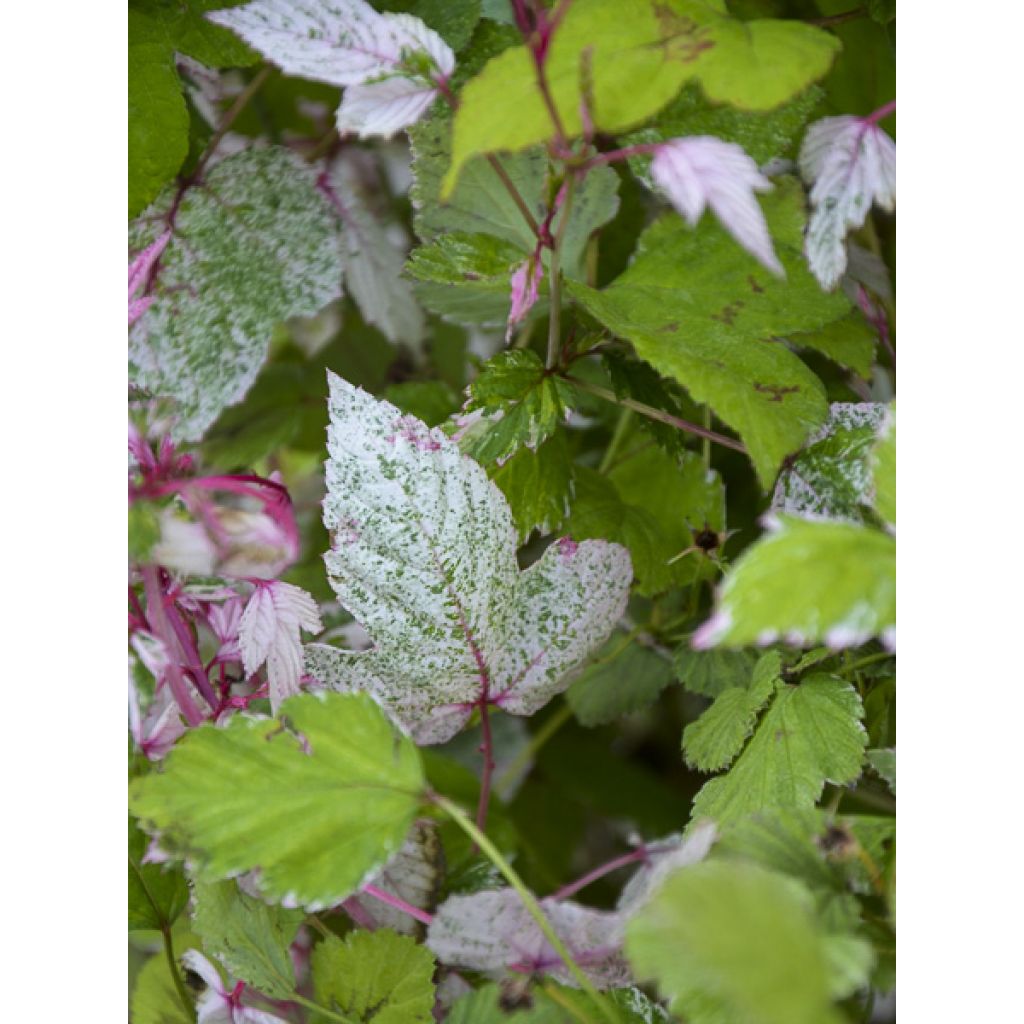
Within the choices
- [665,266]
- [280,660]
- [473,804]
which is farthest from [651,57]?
[473,804]

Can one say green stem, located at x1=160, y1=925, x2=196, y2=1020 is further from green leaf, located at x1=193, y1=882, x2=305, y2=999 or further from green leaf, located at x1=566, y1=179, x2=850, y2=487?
green leaf, located at x1=566, y1=179, x2=850, y2=487

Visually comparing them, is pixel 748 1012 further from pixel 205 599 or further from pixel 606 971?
pixel 205 599

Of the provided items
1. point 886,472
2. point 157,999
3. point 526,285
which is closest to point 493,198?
point 526,285

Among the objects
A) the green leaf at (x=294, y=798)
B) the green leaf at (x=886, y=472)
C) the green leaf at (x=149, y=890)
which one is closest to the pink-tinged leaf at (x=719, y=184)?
the green leaf at (x=886, y=472)

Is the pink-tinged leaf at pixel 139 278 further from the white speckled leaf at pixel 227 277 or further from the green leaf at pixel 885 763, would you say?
the green leaf at pixel 885 763

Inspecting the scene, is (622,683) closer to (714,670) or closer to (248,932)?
(714,670)
